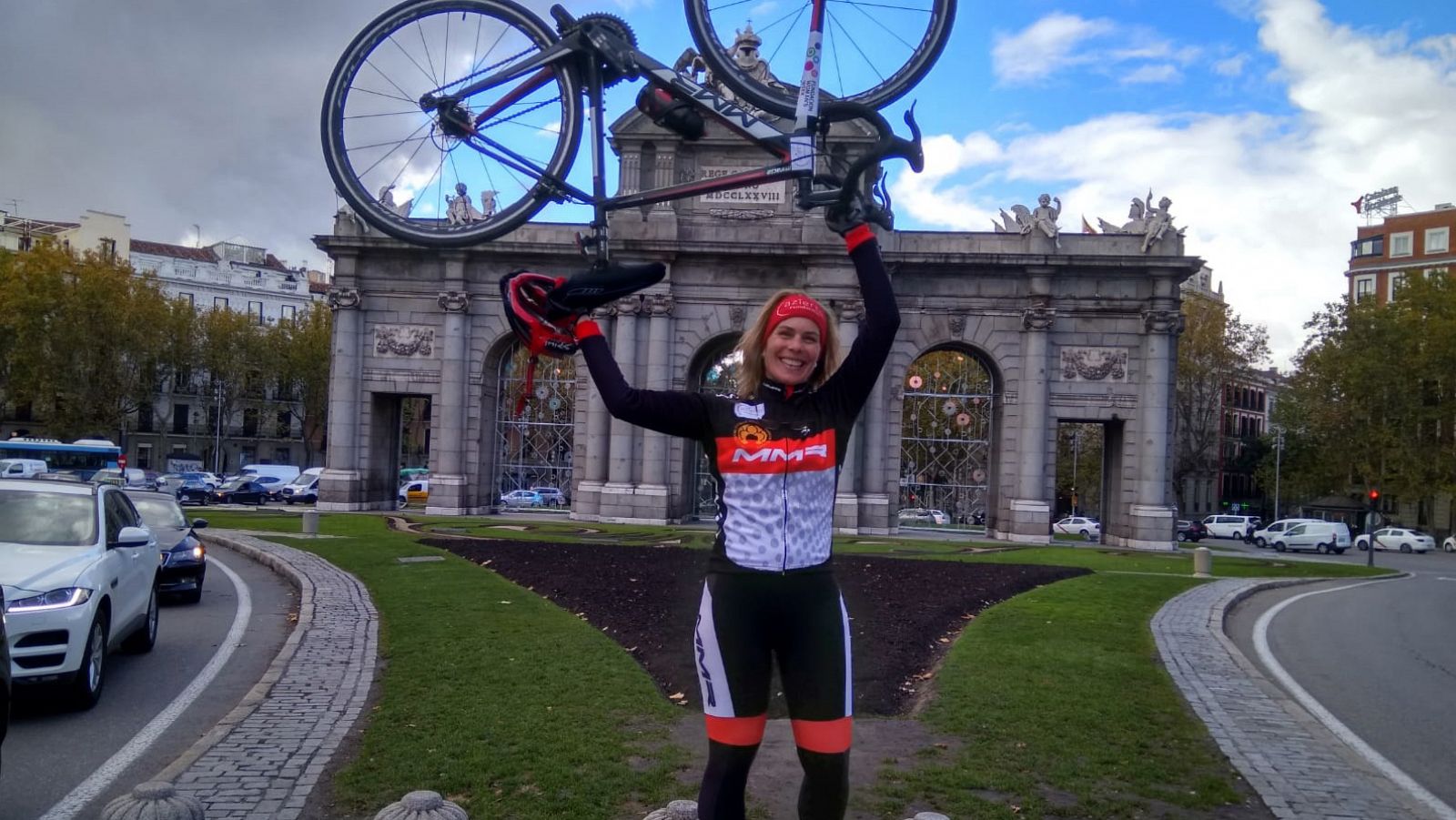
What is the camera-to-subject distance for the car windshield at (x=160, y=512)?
15852 mm

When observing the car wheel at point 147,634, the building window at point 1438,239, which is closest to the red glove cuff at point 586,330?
the car wheel at point 147,634

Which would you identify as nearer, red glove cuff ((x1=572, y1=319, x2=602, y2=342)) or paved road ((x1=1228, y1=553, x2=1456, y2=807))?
red glove cuff ((x1=572, y1=319, x2=602, y2=342))

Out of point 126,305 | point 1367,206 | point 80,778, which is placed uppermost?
point 1367,206

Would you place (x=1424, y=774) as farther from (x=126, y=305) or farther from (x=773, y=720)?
(x=126, y=305)

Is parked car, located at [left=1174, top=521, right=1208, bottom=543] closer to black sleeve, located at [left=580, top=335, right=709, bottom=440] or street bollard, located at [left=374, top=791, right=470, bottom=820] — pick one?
street bollard, located at [left=374, top=791, right=470, bottom=820]

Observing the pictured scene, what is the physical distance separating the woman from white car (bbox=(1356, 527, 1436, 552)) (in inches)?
2465

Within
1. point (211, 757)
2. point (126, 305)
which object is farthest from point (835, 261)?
point (126, 305)

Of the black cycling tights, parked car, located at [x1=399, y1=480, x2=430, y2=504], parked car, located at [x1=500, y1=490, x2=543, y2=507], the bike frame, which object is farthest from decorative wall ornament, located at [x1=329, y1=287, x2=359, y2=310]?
the black cycling tights

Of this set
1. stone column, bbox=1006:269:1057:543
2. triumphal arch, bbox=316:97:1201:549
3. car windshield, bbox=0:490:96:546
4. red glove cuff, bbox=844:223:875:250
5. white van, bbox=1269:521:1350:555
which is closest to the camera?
red glove cuff, bbox=844:223:875:250

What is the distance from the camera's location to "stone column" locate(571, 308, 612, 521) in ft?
119

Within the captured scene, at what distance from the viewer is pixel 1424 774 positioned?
7.97 metres

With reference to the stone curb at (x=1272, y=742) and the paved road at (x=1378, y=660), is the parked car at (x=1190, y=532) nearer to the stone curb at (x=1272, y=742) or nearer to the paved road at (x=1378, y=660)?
the paved road at (x=1378, y=660)

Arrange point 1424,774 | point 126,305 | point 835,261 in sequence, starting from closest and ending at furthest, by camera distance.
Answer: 1. point 1424,774
2. point 835,261
3. point 126,305

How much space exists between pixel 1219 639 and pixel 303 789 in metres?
10.9
